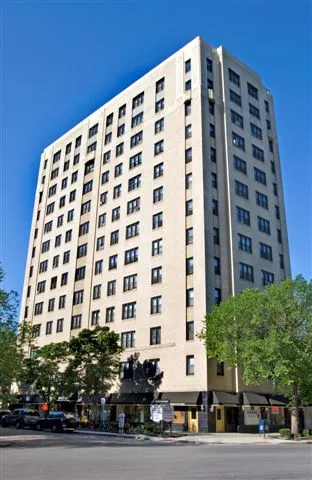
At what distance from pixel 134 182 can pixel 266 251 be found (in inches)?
735

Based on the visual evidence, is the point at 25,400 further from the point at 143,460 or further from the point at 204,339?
the point at 143,460

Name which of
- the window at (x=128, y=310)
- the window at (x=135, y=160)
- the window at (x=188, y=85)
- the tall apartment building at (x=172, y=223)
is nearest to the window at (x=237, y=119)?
the tall apartment building at (x=172, y=223)

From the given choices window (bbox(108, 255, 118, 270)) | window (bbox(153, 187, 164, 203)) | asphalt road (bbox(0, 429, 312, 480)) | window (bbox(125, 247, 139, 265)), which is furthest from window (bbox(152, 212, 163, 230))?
asphalt road (bbox(0, 429, 312, 480))

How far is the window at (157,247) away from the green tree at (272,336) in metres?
12.8

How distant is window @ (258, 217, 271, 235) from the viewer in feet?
181

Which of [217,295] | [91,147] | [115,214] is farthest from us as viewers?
[91,147]

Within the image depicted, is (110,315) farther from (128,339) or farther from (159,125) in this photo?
(159,125)

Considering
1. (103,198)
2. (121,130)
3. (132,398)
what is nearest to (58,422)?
(132,398)

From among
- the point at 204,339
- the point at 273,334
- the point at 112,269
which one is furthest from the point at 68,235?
the point at 273,334

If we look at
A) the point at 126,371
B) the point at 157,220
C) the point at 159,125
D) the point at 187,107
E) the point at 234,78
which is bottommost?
the point at 126,371

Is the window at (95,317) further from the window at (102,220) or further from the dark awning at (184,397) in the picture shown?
the dark awning at (184,397)

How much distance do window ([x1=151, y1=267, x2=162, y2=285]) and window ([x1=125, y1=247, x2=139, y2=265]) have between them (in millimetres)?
3819

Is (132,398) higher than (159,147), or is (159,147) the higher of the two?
(159,147)

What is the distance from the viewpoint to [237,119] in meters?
58.5
